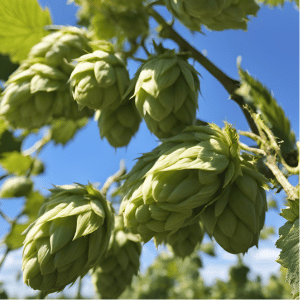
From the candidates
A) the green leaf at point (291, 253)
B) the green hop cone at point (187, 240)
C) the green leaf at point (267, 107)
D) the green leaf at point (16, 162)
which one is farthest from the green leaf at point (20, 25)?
the green leaf at point (291, 253)

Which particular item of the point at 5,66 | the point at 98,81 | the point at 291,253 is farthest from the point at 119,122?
the point at 5,66

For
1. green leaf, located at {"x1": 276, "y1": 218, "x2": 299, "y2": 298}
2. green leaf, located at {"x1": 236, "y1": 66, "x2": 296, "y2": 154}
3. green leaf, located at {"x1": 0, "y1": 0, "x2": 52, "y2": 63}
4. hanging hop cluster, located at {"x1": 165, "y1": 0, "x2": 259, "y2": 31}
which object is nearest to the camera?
green leaf, located at {"x1": 276, "y1": 218, "x2": 299, "y2": 298}

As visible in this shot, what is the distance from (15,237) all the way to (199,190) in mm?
969

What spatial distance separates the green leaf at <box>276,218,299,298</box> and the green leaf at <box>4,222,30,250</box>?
1027mm

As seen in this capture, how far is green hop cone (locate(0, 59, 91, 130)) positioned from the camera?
78cm

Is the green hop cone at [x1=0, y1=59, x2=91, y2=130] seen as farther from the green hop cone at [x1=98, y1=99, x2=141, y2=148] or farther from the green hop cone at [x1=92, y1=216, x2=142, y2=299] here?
the green hop cone at [x1=92, y1=216, x2=142, y2=299]

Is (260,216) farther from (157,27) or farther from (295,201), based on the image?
(157,27)

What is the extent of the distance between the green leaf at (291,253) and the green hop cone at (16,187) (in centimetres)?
101

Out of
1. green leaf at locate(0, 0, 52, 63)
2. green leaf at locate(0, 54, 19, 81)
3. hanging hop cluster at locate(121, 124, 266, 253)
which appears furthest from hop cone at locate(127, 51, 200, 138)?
green leaf at locate(0, 54, 19, 81)

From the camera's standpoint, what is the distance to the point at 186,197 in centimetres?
51

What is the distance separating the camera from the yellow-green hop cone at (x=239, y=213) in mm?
535

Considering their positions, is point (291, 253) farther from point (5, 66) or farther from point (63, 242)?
point (5, 66)

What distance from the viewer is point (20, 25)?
3.33 ft

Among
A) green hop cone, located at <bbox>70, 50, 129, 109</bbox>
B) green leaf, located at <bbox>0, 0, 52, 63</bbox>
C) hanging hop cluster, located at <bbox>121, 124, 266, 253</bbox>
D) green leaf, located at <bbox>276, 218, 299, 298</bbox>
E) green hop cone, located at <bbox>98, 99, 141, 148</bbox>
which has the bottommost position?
green leaf, located at <bbox>276, 218, 299, 298</bbox>
